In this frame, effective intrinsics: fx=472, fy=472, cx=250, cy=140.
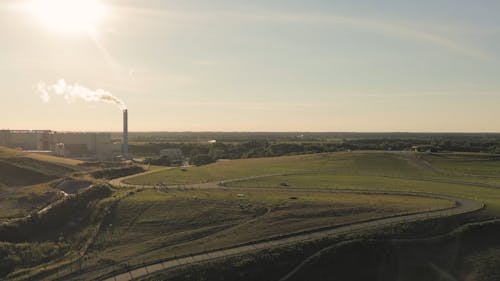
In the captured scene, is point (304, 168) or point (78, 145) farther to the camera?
point (78, 145)

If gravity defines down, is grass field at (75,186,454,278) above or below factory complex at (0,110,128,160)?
below

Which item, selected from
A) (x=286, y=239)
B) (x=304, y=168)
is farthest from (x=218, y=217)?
(x=304, y=168)

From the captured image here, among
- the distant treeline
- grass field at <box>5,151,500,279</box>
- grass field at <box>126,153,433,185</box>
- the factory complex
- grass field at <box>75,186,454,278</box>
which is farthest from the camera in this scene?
the factory complex

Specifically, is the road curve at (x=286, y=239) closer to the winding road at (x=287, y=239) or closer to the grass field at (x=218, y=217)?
the winding road at (x=287, y=239)

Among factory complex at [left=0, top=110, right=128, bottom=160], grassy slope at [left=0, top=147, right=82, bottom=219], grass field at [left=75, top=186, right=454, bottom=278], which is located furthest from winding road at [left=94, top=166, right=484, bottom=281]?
factory complex at [left=0, top=110, right=128, bottom=160]

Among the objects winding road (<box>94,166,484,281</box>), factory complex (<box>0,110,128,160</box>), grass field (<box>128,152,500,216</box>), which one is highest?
factory complex (<box>0,110,128,160</box>)

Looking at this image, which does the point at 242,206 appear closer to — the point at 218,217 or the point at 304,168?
the point at 218,217

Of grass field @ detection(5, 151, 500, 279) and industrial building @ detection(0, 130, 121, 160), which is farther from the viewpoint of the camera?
industrial building @ detection(0, 130, 121, 160)

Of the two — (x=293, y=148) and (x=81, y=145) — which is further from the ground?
(x=81, y=145)

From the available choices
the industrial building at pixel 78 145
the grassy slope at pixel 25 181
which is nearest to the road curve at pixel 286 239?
the grassy slope at pixel 25 181

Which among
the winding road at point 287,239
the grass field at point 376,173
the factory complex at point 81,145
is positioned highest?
the factory complex at point 81,145

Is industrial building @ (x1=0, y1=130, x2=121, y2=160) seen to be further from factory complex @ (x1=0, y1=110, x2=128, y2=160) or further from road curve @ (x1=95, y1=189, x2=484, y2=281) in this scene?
road curve @ (x1=95, y1=189, x2=484, y2=281)
